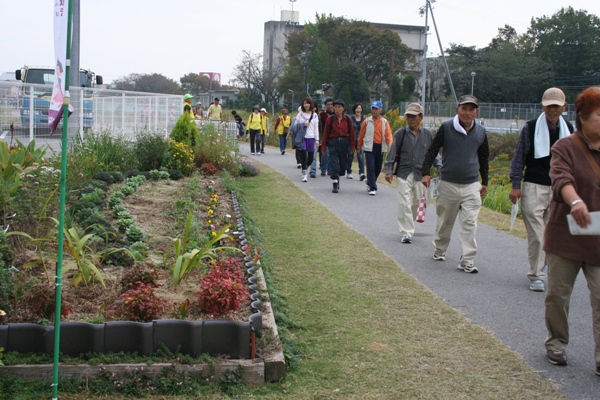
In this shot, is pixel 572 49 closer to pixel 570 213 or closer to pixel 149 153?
pixel 149 153

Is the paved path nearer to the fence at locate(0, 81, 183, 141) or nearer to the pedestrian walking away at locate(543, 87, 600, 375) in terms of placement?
the pedestrian walking away at locate(543, 87, 600, 375)

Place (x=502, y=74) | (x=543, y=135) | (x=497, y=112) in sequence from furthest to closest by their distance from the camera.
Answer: (x=502, y=74), (x=497, y=112), (x=543, y=135)

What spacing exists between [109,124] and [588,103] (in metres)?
14.5

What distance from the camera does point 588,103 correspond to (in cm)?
503

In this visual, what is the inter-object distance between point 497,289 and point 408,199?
8.69ft

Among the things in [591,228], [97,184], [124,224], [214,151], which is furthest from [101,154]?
[591,228]

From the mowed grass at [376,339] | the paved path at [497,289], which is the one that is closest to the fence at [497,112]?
the paved path at [497,289]

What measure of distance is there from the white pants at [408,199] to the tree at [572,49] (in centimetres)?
6504

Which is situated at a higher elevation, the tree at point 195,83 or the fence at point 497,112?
the tree at point 195,83

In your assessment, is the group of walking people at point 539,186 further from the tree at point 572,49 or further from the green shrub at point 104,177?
the tree at point 572,49

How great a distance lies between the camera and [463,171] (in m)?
8.19

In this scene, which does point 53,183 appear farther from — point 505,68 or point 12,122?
point 505,68

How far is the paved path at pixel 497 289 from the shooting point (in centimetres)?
525

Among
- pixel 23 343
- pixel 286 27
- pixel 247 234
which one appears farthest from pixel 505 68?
pixel 23 343
